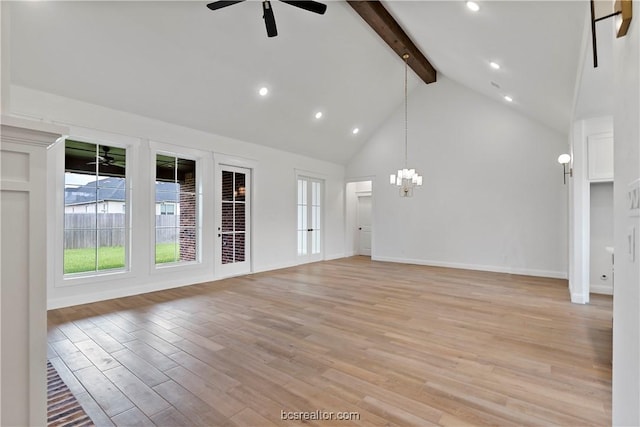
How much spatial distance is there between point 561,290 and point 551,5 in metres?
4.40

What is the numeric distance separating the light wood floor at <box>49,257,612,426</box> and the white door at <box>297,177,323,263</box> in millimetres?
3245

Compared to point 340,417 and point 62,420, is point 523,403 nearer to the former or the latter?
point 340,417

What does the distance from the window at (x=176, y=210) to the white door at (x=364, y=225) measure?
553cm

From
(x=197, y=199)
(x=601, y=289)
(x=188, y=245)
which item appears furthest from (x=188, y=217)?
(x=601, y=289)

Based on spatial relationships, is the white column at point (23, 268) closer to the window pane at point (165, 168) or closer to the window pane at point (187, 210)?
the window pane at point (165, 168)

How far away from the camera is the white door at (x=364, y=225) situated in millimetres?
9719

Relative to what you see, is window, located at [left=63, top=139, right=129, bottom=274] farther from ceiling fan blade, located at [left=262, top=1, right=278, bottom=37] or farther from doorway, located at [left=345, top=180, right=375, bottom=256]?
doorway, located at [left=345, top=180, right=375, bottom=256]

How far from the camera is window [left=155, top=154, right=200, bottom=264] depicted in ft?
17.1

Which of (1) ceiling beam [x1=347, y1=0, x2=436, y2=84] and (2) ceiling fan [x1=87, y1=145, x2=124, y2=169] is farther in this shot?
(1) ceiling beam [x1=347, y1=0, x2=436, y2=84]

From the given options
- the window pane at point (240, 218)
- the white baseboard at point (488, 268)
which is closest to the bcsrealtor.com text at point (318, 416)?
the window pane at point (240, 218)

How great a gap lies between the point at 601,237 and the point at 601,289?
82cm

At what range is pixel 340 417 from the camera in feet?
6.14

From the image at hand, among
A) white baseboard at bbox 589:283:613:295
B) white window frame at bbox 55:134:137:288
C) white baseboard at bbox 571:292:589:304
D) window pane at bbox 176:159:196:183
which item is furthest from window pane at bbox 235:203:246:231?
white baseboard at bbox 589:283:613:295

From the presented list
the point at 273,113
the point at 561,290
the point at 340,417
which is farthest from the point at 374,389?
the point at 273,113
